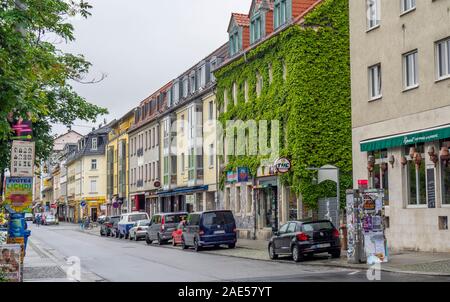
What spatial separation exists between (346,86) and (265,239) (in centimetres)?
991

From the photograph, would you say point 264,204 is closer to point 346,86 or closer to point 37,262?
point 346,86

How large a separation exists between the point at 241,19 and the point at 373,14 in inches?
747

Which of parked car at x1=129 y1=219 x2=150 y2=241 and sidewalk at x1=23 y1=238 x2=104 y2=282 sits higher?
parked car at x1=129 y1=219 x2=150 y2=241

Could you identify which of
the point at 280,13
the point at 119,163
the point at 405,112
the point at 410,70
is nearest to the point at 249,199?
the point at 280,13

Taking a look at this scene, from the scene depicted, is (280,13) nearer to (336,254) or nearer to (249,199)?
(249,199)

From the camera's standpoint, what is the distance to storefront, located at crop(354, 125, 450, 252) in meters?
24.4

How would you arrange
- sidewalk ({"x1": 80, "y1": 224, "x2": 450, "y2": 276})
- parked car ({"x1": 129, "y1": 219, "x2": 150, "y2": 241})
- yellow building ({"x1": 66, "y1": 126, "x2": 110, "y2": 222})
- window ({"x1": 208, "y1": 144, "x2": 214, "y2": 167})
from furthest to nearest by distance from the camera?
yellow building ({"x1": 66, "y1": 126, "x2": 110, "y2": 222}) < window ({"x1": 208, "y1": 144, "x2": 214, "y2": 167}) < parked car ({"x1": 129, "y1": 219, "x2": 150, "y2": 241}) < sidewalk ({"x1": 80, "y1": 224, "x2": 450, "y2": 276})

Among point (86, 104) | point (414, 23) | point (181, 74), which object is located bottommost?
point (86, 104)

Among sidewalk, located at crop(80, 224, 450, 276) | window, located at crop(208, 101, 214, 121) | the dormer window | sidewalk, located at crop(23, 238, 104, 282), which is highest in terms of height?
the dormer window

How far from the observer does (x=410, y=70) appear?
86.8 ft

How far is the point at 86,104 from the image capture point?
90.0 ft

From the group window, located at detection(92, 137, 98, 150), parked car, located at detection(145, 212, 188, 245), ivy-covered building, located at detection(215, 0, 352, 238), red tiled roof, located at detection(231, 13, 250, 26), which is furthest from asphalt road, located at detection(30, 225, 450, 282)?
window, located at detection(92, 137, 98, 150)

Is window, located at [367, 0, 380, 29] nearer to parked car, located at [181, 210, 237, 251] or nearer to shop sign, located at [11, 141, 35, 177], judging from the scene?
parked car, located at [181, 210, 237, 251]
